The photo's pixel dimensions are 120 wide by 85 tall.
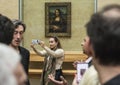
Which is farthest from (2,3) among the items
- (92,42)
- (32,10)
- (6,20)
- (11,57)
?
(11,57)

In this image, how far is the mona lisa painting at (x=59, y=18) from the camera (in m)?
10.2

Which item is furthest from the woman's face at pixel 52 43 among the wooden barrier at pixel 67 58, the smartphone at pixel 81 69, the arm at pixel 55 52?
the smartphone at pixel 81 69

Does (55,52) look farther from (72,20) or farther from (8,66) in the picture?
(8,66)

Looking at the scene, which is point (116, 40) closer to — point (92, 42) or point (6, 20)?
point (92, 42)

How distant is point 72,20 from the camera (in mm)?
10320

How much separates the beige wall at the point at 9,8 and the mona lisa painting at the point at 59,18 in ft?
2.55

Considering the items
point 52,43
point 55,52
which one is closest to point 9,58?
point 55,52

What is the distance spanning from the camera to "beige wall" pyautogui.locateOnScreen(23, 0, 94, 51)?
10.3m

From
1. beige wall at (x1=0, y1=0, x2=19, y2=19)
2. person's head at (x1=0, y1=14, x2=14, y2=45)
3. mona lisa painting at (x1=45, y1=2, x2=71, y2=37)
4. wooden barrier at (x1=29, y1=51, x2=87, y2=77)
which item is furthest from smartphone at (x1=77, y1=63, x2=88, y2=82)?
beige wall at (x1=0, y1=0, x2=19, y2=19)

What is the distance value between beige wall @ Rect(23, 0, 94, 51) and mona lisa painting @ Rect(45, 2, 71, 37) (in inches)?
4.4

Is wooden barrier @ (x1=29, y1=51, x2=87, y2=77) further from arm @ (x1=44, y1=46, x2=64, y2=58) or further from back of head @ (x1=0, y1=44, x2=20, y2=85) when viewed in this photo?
back of head @ (x1=0, y1=44, x2=20, y2=85)

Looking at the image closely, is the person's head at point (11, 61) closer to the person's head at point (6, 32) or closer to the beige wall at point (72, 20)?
the person's head at point (6, 32)

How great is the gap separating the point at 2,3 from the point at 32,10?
0.80m

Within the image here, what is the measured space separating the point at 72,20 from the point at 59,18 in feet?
1.11
